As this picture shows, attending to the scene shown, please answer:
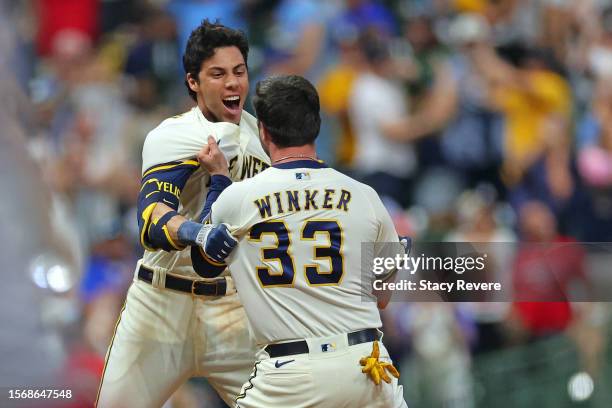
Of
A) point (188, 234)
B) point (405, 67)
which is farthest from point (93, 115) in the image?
point (188, 234)

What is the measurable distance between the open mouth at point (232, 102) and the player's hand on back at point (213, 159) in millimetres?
298

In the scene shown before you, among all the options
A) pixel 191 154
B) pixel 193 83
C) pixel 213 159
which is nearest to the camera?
pixel 213 159

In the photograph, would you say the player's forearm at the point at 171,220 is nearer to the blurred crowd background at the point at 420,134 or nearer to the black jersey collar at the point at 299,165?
the black jersey collar at the point at 299,165

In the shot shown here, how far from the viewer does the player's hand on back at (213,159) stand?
4148mm

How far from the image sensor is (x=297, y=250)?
143 inches

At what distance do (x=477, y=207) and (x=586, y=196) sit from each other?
31.9 inches

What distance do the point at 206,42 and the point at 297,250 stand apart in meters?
1.20

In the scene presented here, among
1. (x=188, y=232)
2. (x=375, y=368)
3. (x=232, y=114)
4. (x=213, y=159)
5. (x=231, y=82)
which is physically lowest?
(x=375, y=368)

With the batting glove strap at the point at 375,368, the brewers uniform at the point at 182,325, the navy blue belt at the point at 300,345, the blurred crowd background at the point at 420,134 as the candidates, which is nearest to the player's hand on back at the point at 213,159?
the brewers uniform at the point at 182,325

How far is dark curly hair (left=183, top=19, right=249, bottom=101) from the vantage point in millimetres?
4410

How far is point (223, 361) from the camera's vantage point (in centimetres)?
450

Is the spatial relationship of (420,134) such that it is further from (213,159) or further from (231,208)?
(231,208)

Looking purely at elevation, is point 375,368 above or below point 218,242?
below

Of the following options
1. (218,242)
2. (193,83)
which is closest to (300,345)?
(218,242)
